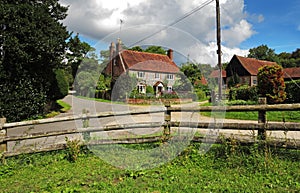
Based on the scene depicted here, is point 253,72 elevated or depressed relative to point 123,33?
elevated

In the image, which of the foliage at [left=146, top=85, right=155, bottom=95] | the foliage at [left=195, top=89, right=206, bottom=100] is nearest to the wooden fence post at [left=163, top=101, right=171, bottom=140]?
the foliage at [left=146, top=85, right=155, bottom=95]

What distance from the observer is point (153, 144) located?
5.91 m

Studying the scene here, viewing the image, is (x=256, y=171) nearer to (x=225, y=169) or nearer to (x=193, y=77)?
(x=225, y=169)

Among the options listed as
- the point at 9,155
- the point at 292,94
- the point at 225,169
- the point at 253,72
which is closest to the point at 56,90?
the point at 9,155

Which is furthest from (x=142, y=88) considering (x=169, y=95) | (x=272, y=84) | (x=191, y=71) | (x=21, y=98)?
(x=272, y=84)

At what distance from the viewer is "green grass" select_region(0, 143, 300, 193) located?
3637mm

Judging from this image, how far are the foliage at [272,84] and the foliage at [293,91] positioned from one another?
17.3 inches

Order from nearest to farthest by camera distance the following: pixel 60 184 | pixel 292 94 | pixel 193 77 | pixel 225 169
Answer: 1. pixel 60 184
2. pixel 225 169
3. pixel 193 77
4. pixel 292 94

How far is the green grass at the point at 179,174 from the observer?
3637 millimetres

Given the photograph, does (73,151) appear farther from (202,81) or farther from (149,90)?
(202,81)

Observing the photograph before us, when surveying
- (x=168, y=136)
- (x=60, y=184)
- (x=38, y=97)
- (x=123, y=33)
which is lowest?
(x=60, y=184)

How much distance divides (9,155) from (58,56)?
9466 millimetres

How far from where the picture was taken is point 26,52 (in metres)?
12.2

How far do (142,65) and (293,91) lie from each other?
1675 centimetres
